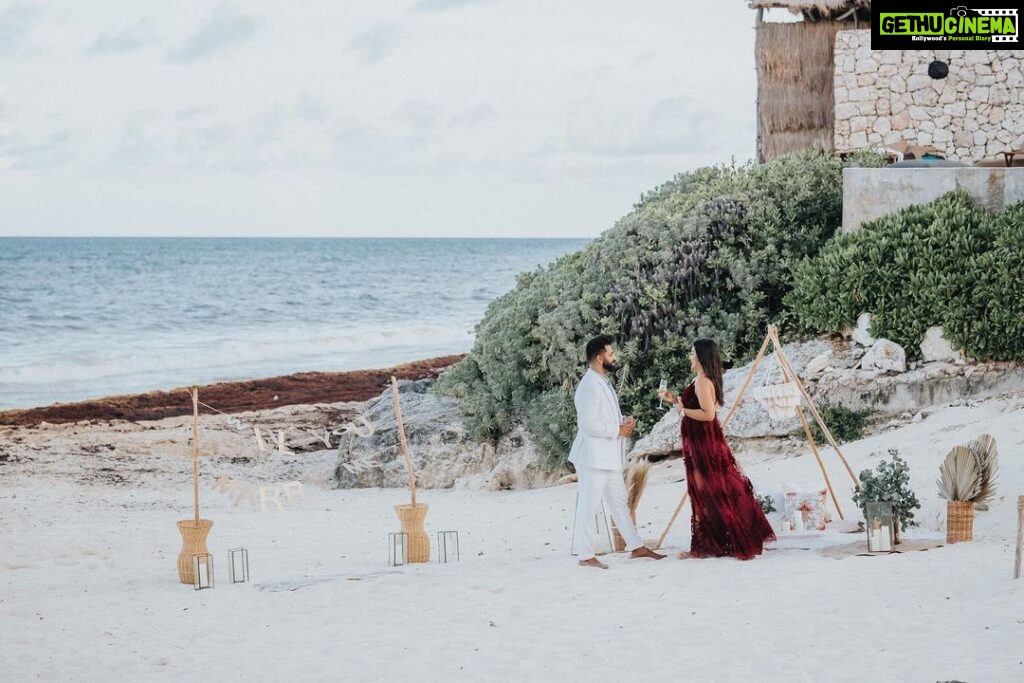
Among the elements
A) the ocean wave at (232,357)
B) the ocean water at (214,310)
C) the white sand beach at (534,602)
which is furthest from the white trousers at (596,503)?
the ocean wave at (232,357)

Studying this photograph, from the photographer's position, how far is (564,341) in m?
15.9

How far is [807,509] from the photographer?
1016 centimetres

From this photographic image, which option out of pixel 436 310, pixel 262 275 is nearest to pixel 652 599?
pixel 436 310

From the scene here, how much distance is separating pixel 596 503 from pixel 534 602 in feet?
3.66

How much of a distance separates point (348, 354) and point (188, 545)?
29.2 meters

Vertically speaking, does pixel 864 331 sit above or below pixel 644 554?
above

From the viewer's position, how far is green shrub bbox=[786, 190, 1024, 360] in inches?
540

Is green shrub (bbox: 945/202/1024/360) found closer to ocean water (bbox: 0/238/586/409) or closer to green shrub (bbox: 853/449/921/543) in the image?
green shrub (bbox: 853/449/921/543)

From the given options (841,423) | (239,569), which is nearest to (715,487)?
(239,569)

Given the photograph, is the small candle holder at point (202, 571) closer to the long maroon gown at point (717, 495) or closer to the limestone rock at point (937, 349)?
the long maroon gown at point (717, 495)

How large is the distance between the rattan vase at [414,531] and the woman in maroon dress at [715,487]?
2430mm

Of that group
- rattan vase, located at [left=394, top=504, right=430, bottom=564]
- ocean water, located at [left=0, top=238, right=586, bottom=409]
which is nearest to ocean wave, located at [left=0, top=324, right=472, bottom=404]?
ocean water, located at [left=0, top=238, right=586, bottom=409]

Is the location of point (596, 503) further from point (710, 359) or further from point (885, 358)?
point (885, 358)

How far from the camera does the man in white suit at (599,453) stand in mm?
9297
